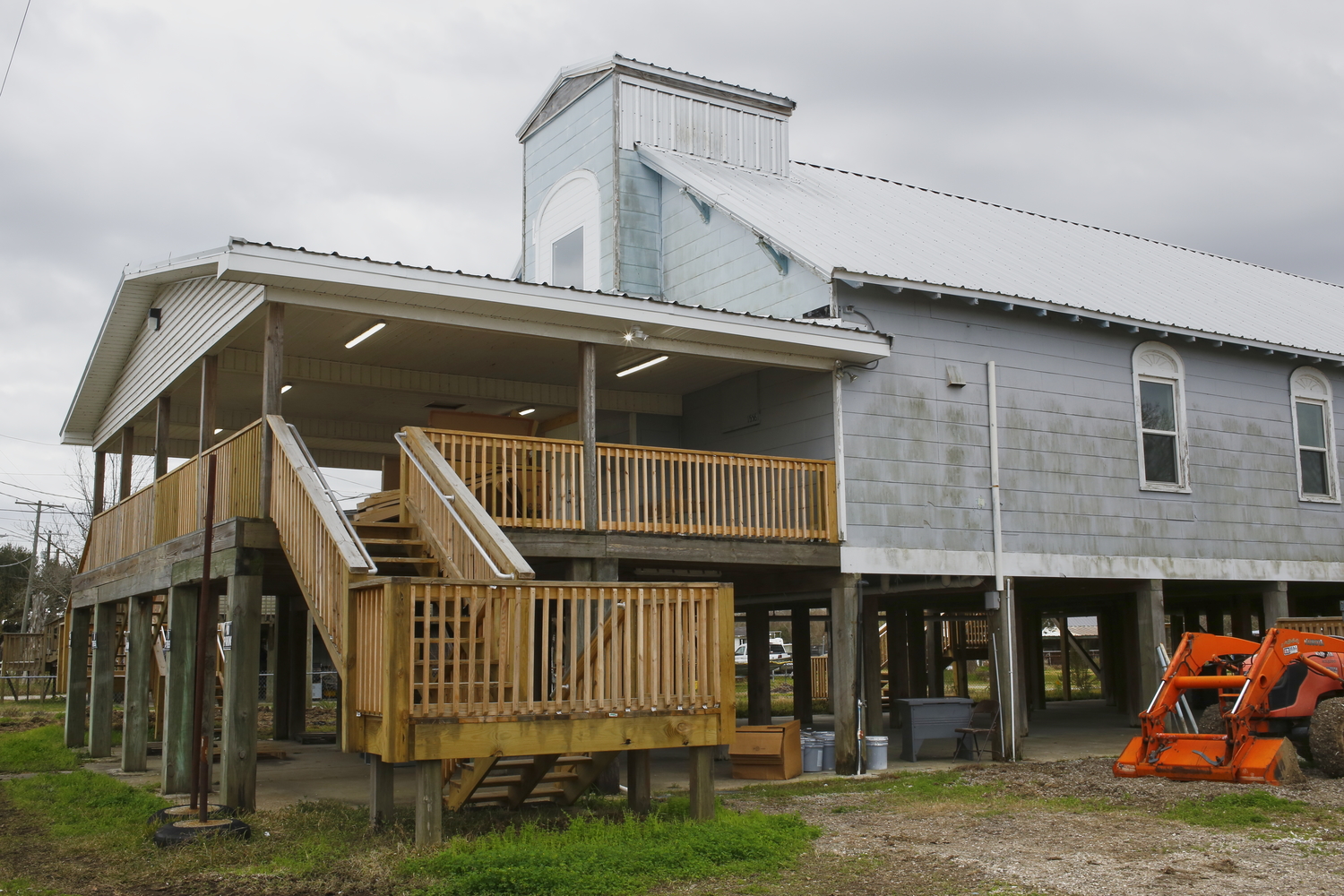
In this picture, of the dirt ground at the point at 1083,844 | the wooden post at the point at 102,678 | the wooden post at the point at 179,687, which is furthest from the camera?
the wooden post at the point at 102,678

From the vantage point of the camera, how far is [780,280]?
15.9 m

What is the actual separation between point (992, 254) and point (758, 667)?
7.18m

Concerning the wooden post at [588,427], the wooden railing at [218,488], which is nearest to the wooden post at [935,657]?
the wooden post at [588,427]

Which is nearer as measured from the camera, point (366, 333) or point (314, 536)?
point (314, 536)

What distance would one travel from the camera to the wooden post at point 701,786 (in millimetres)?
9469

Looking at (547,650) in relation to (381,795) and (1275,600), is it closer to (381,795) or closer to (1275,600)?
(381,795)

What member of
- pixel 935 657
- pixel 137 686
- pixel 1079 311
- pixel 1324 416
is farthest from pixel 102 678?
pixel 1324 416

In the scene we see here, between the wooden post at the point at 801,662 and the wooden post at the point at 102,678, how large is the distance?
10.8 metres

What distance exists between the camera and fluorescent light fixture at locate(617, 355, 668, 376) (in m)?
14.3

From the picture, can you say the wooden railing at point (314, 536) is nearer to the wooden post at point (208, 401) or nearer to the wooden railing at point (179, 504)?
the wooden railing at point (179, 504)

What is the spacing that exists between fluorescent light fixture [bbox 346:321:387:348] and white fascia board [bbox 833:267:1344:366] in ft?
17.2

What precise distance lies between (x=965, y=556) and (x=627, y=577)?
4.39 m

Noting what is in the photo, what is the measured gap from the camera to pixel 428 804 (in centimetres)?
841

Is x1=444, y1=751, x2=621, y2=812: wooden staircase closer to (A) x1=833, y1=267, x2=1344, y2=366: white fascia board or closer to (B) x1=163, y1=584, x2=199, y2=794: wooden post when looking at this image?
(B) x1=163, y1=584, x2=199, y2=794: wooden post
